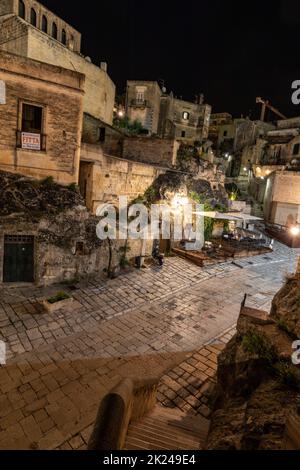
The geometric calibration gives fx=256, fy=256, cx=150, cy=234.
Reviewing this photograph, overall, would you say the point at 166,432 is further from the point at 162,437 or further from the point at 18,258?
the point at 18,258

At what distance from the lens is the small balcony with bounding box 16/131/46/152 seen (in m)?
12.2

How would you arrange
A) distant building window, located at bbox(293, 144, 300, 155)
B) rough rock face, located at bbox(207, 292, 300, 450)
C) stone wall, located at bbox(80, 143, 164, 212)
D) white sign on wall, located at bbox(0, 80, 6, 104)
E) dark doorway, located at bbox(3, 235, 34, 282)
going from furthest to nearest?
distant building window, located at bbox(293, 144, 300, 155), stone wall, located at bbox(80, 143, 164, 212), white sign on wall, located at bbox(0, 80, 6, 104), dark doorway, located at bbox(3, 235, 34, 282), rough rock face, located at bbox(207, 292, 300, 450)

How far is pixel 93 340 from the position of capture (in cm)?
832

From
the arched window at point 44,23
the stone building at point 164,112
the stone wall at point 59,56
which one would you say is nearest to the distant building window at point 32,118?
the stone wall at point 59,56

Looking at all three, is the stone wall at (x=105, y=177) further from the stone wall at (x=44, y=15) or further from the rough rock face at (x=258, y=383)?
the stone wall at (x=44, y=15)

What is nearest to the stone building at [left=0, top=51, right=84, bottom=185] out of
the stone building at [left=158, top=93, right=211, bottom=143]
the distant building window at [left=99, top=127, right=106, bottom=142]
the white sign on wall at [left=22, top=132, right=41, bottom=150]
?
the white sign on wall at [left=22, top=132, right=41, bottom=150]

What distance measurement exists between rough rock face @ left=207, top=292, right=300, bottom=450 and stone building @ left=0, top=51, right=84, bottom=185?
11407mm

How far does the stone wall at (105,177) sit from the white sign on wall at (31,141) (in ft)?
8.73

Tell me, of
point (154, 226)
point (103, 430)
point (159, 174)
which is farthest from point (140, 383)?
point (159, 174)

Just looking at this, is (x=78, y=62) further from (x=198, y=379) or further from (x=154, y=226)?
(x=198, y=379)

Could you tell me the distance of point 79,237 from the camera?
41.5 feet

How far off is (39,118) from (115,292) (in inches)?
367

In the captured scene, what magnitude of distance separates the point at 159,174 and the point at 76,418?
55.1 ft

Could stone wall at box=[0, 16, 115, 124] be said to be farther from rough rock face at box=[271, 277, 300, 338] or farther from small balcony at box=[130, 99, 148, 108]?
rough rock face at box=[271, 277, 300, 338]
